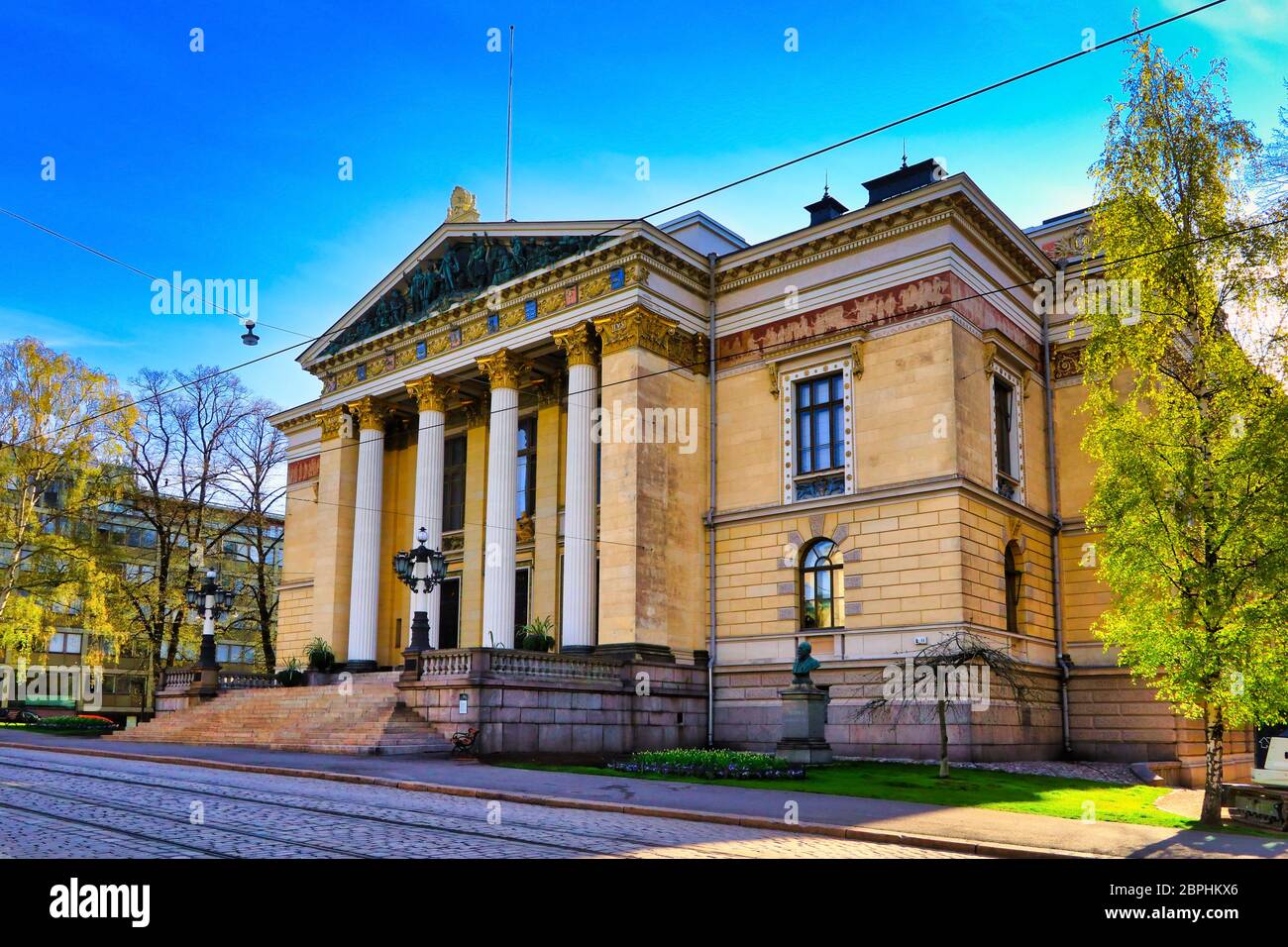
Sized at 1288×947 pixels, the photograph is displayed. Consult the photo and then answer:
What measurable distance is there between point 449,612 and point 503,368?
1015cm

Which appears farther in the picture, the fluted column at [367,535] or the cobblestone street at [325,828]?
the fluted column at [367,535]

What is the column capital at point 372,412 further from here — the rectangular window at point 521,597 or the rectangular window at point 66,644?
the rectangular window at point 66,644

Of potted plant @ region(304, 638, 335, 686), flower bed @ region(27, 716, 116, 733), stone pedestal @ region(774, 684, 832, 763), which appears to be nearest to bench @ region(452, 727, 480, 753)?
stone pedestal @ region(774, 684, 832, 763)

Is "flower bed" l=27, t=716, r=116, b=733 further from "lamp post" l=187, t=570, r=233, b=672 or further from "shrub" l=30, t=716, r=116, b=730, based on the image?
"lamp post" l=187, t=570, r=233, b=672

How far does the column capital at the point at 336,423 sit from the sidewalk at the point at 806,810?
19618mm

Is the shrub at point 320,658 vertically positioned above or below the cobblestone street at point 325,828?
above

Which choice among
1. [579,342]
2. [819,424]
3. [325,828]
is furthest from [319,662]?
[325,828]

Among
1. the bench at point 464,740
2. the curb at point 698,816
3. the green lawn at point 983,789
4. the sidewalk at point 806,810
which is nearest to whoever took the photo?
the curb at point 698,816

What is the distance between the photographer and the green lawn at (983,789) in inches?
707

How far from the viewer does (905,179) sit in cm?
3709

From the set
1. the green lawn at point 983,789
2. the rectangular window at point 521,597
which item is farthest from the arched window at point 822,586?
the rectangular window at point 521,597

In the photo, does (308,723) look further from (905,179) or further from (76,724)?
(905,179)

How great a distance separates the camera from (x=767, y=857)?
1150 centimetres
